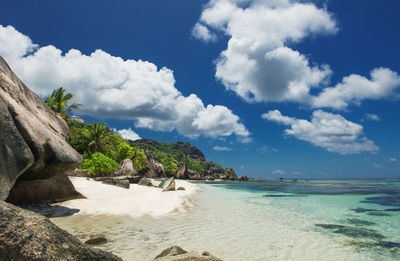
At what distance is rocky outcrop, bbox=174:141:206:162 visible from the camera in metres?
179

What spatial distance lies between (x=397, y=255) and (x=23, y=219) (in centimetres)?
893

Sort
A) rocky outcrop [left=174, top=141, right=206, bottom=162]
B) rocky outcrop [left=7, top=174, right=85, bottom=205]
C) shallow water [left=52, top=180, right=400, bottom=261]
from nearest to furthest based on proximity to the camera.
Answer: shallow water [left=52, top=180, right=400, bottom=261], rocky outcrop [left=7, top=174, right=85, bottom=205], rocky outcrop [left=174, top=141, right=206, bottom=162]

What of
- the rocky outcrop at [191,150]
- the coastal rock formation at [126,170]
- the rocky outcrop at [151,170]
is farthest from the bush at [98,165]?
the rocky outcrop at [191,150]

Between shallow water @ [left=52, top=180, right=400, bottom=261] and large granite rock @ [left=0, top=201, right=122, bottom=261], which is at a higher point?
large granite rock @ [left=0, top=201, right=122, bottom=261]

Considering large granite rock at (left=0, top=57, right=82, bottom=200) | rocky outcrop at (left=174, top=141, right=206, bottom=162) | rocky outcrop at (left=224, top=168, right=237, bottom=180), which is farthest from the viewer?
rocky outcrop at (left=174, top=141, right=206, bottom=162)

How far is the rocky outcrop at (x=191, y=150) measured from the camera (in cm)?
17925

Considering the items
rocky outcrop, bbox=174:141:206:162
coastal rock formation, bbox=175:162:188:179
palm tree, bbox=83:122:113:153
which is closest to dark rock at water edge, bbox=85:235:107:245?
palm tree, bbox=83:122:113:153

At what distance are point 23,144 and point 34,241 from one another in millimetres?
5304

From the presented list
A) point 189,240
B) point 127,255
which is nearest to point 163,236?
point 189,240

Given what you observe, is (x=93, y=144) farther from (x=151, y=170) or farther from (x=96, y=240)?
(x=96, y=240)

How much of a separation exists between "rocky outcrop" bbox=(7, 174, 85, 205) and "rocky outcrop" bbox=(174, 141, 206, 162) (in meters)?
167

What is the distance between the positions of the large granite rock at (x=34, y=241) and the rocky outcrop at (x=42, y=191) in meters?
7.33

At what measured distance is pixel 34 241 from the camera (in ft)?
7.88

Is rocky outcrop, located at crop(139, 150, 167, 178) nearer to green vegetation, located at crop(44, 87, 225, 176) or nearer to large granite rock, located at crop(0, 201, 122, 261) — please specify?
green vegetation, located at crop(44, 87, 225, 176)
